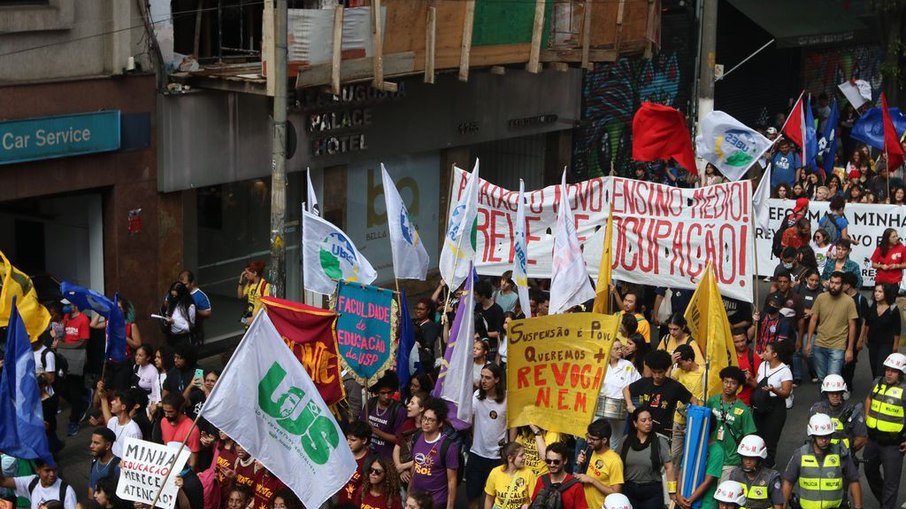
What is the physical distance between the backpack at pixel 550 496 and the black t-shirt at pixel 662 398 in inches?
65.5

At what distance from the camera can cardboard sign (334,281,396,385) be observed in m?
12.0

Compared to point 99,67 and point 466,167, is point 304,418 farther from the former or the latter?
point 466,167

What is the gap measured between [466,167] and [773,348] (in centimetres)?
1088

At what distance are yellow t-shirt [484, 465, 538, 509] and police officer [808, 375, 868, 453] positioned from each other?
2.48m

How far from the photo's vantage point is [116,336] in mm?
13117

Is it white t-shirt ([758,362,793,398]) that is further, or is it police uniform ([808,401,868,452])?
white t-shirt ([758,362,793,398])

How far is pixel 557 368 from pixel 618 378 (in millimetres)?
1200

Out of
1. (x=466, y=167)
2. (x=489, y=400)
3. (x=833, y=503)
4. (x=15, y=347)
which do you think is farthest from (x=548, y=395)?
(x=466, y=167)

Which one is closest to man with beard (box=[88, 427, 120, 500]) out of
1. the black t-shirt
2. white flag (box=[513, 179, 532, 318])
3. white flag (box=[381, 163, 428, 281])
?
white flag (box=[381, 163, 428, 281])

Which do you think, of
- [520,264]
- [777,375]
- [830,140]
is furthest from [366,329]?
[830,140]

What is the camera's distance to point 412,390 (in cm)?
1182

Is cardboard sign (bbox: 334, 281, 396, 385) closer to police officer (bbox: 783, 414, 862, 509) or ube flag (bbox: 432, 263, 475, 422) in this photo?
ube flag (bbox: 432, 263, 475, 422)

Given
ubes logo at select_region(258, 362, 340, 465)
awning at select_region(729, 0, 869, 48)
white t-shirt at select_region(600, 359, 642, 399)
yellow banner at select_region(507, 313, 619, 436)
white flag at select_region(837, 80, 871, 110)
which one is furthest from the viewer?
awning at select_region(729, 0, 869, 48)

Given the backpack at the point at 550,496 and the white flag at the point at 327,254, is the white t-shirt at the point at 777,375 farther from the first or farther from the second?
the white flag at the point at 327,254
